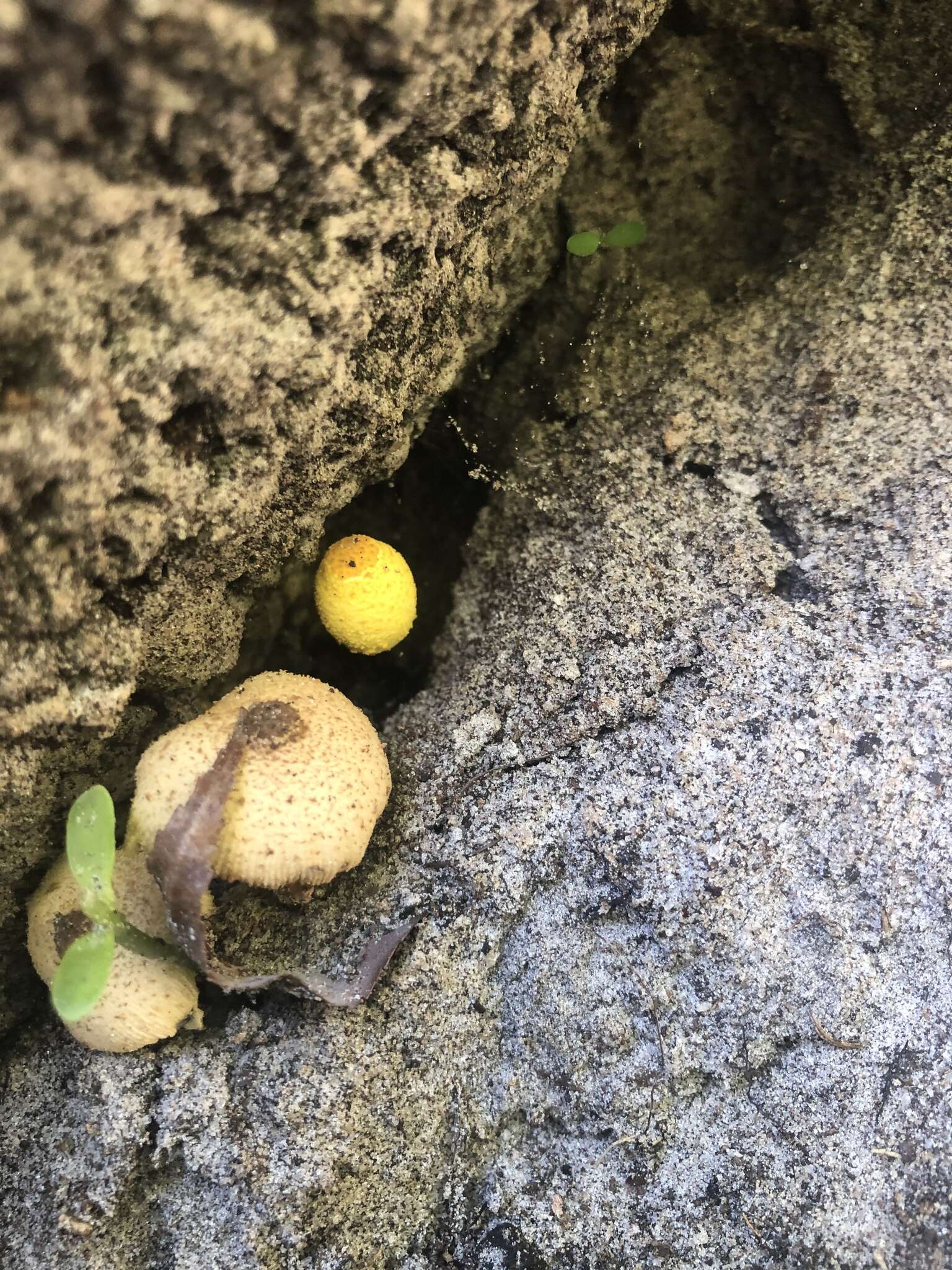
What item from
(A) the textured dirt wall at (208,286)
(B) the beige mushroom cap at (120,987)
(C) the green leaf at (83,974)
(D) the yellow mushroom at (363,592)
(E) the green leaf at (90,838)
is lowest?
(B) the beige mushroom cap at (120,987)

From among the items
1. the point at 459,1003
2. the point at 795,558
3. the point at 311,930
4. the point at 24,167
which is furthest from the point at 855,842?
the point at 24,167

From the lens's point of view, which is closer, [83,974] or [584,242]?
[83,974]

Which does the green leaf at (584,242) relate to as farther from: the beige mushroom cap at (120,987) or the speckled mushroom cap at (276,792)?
the beige mushroom cap at (120,987)

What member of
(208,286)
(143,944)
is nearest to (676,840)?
(143,944)

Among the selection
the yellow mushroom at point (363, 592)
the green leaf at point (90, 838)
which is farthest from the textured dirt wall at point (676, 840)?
the green leaf at point (90, 838)

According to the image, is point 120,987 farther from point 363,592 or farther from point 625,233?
point 625,233
